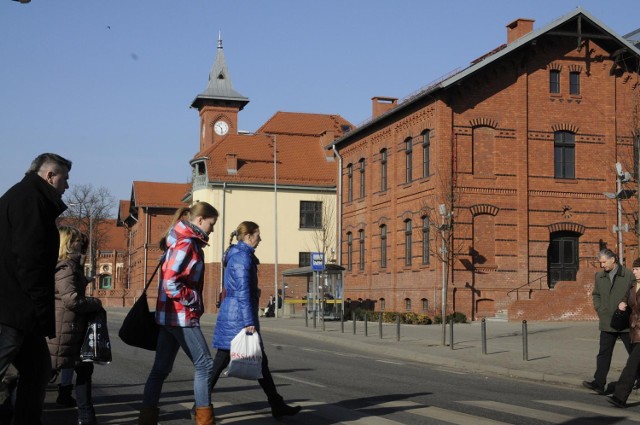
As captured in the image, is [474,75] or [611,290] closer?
[611,290]

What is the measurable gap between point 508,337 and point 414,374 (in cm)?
1152

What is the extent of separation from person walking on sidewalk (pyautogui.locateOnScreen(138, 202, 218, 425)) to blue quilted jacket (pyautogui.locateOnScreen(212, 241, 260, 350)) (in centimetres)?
74

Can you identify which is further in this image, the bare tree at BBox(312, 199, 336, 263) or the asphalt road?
the bare tree at BBox(312, 199, 336, 263)

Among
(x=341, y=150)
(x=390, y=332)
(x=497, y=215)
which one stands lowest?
(x=390, y=332)

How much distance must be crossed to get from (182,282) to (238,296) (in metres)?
1.06

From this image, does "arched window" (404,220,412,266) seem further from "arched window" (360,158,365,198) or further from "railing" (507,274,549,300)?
"arched window" (360,158,365,198)

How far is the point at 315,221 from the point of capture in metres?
62.8

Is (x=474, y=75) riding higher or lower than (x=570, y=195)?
higher

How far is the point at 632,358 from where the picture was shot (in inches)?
460

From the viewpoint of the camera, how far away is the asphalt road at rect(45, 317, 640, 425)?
9.77 m

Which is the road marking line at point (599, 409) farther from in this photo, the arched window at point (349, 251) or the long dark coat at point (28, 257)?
the arched window at point (349, 251)

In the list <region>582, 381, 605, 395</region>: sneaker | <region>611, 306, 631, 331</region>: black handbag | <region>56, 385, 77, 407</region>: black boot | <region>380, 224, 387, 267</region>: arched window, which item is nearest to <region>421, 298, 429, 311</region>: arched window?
<region>380, 224, 387, 267</region>: arched window

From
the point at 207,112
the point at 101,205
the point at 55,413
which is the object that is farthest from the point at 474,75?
the point at 101,205

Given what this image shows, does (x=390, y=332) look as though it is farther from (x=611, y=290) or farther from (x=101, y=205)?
(x=101, y=205)
